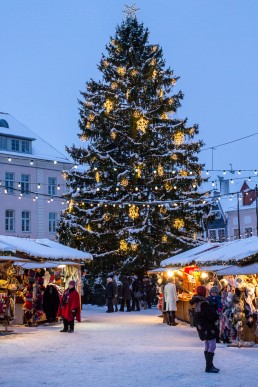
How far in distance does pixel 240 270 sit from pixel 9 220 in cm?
3683

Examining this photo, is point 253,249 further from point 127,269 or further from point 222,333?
point 127,269

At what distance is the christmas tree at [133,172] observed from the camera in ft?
115

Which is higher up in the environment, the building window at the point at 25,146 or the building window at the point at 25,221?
the building window at the point at 25,146

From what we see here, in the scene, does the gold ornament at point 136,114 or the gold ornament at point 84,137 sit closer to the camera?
the gold ornament at point 136,114

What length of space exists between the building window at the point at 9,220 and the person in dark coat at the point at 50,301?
92.3 feet

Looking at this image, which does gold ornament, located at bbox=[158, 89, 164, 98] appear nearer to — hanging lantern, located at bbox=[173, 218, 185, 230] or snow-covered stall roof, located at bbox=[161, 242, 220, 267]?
hanging lantern, located at bbox=[173, 218, 185, 230]

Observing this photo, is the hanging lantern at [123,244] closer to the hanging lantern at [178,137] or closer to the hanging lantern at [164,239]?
the hanging lantern at [164,239]

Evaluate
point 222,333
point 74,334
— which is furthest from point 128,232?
point 222,333

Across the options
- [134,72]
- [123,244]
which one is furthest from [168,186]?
[134,72]

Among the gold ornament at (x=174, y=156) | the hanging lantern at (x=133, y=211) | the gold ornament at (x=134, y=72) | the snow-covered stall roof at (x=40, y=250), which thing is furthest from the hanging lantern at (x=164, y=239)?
the gold ornament at (x=134, y=72)

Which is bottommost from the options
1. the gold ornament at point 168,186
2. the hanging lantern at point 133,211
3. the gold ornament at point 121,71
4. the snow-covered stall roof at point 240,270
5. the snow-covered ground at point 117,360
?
the snow-covered ground at point 117,360

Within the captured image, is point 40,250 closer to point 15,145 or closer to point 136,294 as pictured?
point 136,294

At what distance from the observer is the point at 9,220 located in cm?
5219

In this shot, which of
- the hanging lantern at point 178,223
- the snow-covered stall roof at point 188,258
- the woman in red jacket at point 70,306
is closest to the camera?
the woman in red jacket at point 70,306
